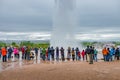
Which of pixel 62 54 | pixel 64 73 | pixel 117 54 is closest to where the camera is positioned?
pixel 64 73

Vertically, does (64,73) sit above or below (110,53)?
below

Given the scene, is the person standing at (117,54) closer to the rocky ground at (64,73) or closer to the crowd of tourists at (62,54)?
the crowd of tourists at (62,54)

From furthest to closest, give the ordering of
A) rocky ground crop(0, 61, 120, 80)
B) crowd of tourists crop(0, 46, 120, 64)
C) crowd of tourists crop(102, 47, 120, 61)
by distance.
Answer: crowd of tourists crop(0, 46, 120, 64), crowd of tourists crop(102, 47, 120, 61), rocky ground crop(0, 61, 120, 80)

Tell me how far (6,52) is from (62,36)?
77.2 ft

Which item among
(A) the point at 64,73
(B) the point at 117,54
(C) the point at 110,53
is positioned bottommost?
(A) the point at 64,73

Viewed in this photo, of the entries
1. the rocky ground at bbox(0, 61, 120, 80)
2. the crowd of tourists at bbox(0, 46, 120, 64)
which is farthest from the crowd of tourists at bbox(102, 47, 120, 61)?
the rocky ground at bbox(0, 61, 120, 80)

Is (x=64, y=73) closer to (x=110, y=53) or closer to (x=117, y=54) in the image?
(x=110, y=53)

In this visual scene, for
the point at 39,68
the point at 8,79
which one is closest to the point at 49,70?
the point at 39,68

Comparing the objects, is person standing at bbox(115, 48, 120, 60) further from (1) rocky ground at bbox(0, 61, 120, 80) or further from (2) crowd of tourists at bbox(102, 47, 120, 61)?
(1) rocky ground at bbox(0, 61, 120, 80)

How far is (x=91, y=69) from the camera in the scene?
28.5 meters

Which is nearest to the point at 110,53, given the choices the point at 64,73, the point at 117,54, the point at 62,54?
the point at 117,54

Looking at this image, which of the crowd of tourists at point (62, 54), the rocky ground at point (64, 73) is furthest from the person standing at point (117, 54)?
the rocky ground at point (64, 73)

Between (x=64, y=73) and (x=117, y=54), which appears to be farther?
(x=117, y=54)

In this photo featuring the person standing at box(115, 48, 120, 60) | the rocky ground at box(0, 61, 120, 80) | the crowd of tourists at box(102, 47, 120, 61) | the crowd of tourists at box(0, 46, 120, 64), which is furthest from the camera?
the crowd of tourists at box(0, 46, 120, 64)
